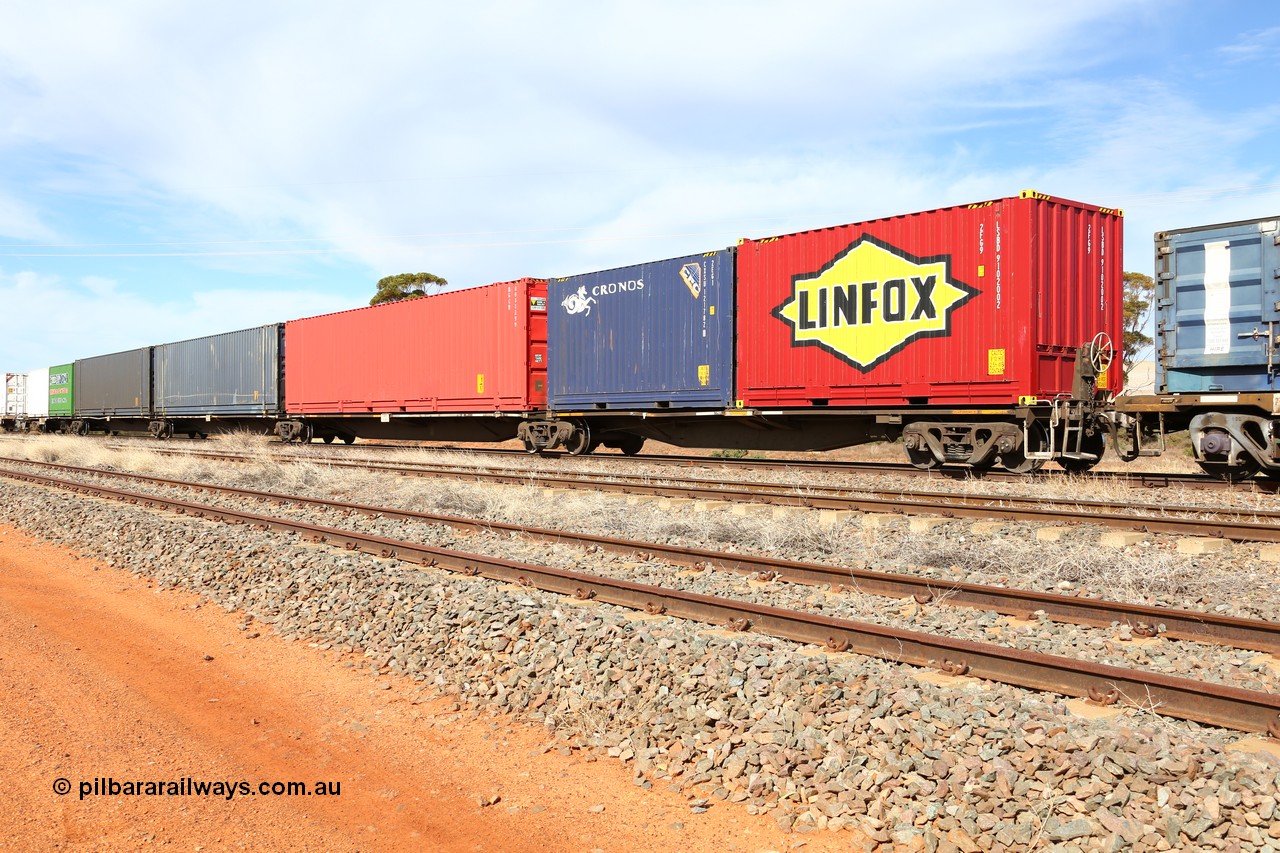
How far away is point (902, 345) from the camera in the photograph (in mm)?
13031

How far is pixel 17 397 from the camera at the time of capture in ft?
167

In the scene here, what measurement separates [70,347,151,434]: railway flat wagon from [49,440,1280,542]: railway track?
27.3 metres

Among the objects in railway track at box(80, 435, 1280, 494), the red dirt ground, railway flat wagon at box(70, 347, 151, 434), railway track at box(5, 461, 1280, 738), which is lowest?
the red dirt ground

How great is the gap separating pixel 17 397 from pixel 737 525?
55502mm

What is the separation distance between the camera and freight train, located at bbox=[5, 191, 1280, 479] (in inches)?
449

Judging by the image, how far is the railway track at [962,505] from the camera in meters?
8.28

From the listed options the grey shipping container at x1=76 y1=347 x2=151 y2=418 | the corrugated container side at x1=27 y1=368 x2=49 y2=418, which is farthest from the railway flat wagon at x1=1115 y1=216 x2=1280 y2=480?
the corrugated container side at x1=27 y1=368 x2=49 y2=418

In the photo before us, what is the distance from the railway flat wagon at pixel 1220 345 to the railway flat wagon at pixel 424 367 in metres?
11.7

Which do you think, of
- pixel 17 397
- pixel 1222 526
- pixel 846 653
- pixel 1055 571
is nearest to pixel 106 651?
pixel 846 653

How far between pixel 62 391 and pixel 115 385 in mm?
9318

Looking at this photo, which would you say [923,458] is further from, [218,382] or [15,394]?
[15,394]

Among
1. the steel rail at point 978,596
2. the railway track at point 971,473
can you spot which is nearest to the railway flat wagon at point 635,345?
the railway track at point 971,473

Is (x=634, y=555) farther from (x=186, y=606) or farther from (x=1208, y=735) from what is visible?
(x=1208, y=735)

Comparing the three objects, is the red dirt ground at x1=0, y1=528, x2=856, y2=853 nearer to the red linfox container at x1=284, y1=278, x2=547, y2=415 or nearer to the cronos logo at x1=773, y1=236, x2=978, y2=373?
the cronos logo at x1=773, y1=236, x2=978, y2=373
